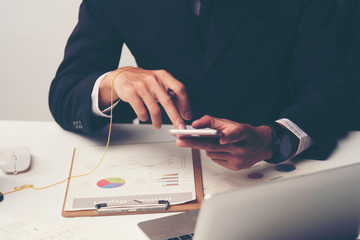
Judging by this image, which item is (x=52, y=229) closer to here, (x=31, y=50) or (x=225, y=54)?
(x=225, y=54)

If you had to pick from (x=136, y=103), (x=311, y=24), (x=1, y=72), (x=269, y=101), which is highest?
(x=311, y=24)

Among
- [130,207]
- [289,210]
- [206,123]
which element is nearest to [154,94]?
[206,123]

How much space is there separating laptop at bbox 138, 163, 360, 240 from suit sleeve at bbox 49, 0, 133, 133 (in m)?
0.65

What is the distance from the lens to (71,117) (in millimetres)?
1178

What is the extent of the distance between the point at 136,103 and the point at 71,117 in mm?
269

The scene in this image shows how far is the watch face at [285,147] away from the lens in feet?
3.27

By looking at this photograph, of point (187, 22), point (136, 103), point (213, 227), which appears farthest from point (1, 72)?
point (213, 227)

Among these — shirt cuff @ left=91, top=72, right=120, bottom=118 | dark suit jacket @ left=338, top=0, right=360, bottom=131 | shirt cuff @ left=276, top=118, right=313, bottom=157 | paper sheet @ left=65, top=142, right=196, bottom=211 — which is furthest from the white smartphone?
dark suit jacket @ left=338, top=0, right=360, bottom=131

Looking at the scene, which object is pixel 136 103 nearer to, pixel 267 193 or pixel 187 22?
pixel 187 22

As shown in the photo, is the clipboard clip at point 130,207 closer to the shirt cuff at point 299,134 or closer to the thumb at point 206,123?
the thumb at point 206,123

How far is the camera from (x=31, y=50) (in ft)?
8.79

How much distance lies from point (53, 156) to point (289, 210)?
69 centimetres

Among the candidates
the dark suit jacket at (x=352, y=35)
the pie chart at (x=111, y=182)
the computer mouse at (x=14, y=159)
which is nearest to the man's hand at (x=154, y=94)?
the pie chart at (x=111, y=182)

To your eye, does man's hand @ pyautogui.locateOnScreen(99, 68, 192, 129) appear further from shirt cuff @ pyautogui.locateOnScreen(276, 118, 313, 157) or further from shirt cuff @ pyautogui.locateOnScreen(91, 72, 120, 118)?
shirt cuff @ pyautogui.locateOnScreen(276, 118, 313, 157)
